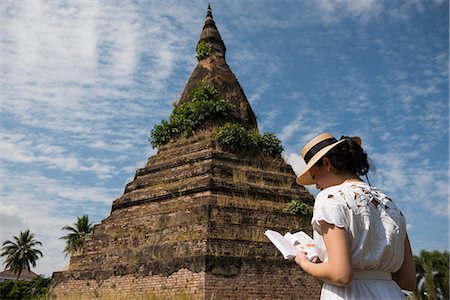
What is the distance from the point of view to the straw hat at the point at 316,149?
9.29 ft

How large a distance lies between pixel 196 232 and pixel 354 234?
9.46m

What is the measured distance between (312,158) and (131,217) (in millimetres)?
11775

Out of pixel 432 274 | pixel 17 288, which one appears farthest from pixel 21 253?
pixel 432 274

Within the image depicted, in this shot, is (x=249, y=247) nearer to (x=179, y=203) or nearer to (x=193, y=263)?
(x=193, y=263)

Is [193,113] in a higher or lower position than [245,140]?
higher

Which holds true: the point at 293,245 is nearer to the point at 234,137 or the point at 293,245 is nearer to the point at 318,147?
the point at 318,147

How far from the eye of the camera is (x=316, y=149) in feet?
→ 9.59

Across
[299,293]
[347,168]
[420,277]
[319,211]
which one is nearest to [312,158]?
[347,168]

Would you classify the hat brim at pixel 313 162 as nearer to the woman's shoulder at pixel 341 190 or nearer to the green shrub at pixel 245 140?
the woman's shoulder at pixel 341 190

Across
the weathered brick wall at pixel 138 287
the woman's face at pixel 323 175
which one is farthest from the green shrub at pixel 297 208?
the woman's face at pixel 323 175

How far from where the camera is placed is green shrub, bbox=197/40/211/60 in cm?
1875

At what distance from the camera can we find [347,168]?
9.27 feet

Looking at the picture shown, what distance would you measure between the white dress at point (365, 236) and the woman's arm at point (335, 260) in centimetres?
5

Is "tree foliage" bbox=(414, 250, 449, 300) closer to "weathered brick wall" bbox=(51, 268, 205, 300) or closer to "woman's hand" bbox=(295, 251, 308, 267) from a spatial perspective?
"weathered brick wall" bbox=(51, 268, 205, 300)
